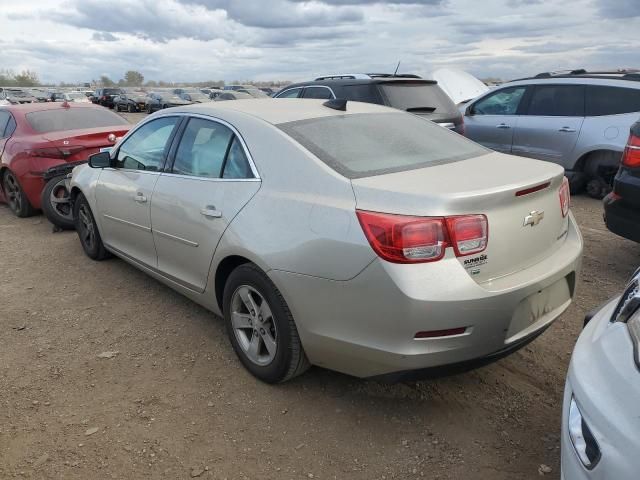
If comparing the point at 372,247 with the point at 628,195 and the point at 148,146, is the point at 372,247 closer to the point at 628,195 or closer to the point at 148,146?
the point at 148,146

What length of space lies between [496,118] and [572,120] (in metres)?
1.27

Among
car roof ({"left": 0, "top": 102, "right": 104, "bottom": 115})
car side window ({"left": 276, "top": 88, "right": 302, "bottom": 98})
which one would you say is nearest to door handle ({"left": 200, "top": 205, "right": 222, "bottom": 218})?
car roof ({"left": 0, "top": 102, "right": 104, "bottom": 115})

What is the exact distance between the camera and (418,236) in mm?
2270

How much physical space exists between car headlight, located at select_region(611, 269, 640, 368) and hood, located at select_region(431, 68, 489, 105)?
11.9m

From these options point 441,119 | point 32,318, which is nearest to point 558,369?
point 32,318

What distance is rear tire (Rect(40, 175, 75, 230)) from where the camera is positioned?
6.27 metres

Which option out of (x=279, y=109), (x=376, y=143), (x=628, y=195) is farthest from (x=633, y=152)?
(x=279, y=109)

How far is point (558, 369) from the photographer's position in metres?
3.17

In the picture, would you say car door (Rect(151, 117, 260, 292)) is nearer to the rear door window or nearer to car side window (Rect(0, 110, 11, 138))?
car side window (Rect(0, 110, 11, 138))

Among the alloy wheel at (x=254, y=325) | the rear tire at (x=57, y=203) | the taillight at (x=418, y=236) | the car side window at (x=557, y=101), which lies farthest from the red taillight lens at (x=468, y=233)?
the car side window at (x=557, y=101)

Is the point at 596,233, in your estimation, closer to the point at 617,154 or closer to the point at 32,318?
the point at 617,154

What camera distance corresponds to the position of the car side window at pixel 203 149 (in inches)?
129

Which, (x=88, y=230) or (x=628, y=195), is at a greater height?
(x=628, y=195)

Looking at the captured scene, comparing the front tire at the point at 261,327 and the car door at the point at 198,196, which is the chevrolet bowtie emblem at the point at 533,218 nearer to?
the front tire at the point at 261,327
